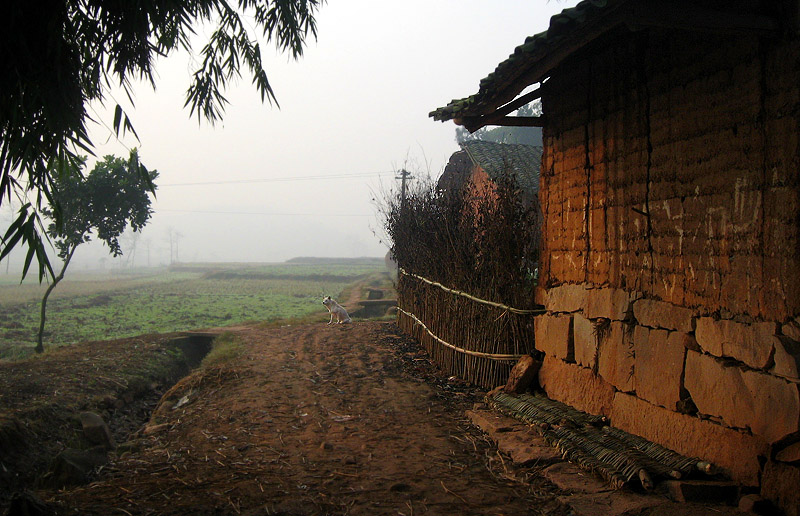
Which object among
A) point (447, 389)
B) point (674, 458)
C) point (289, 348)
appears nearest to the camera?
point (674, 458)

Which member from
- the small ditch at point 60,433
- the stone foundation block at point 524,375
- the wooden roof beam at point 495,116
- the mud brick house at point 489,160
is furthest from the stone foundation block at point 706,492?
the mud brick house at point 489,160

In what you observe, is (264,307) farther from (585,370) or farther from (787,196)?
(787,196)

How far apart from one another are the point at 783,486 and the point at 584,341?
7.04 feet

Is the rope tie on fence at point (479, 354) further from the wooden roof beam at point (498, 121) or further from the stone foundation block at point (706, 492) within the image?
the stone foundation block at point (706, 492)

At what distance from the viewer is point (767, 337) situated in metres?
3.12

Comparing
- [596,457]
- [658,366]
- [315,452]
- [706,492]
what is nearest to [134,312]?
[315,452]

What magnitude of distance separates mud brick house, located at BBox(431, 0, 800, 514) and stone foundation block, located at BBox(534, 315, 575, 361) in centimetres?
2

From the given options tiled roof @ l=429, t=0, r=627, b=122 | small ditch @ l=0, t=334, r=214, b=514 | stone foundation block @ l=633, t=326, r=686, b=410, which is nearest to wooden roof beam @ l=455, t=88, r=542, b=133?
tiled roof @ l=429, t=0, r=627, b=122

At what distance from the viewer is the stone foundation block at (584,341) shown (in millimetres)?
4895

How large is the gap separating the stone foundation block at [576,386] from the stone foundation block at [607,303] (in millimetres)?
558

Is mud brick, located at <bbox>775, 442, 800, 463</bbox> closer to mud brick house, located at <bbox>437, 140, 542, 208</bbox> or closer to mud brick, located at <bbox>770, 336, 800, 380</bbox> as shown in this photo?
mud brick, located at <bbox>770, 336, 800, 380</bbox>

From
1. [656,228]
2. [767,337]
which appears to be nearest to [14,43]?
[656,228]

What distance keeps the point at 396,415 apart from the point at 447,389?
1157 mm

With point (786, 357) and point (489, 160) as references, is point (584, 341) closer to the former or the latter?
point (786, 357)
